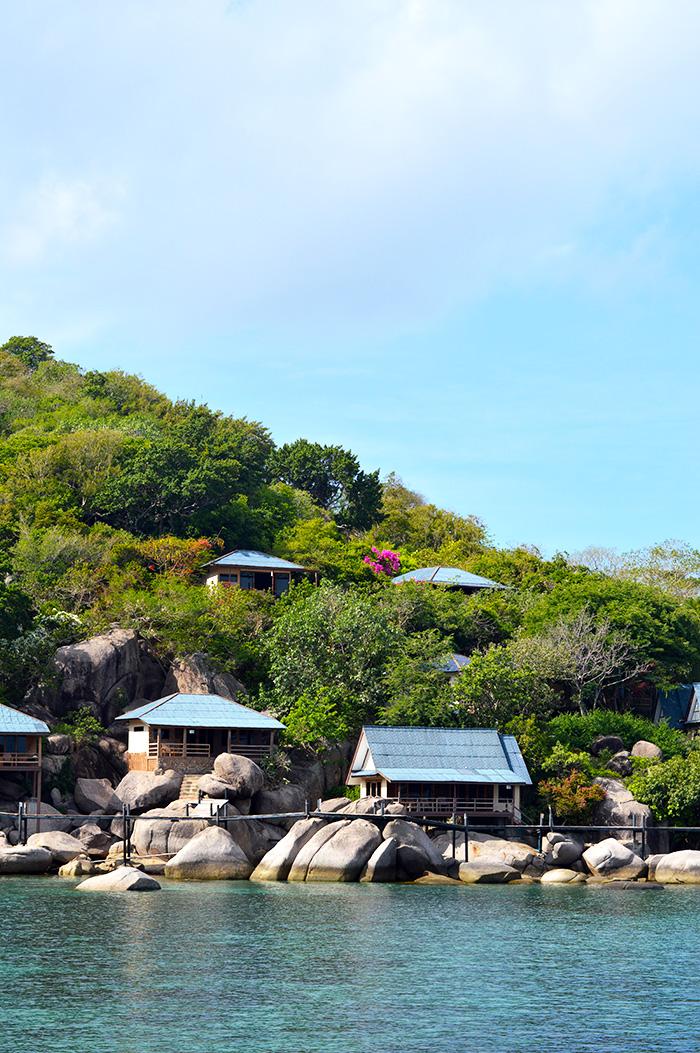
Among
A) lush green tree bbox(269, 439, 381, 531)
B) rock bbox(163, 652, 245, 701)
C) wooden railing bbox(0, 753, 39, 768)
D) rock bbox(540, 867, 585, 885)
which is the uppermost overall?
lush green tree bbox(269, 439, 381, 531)

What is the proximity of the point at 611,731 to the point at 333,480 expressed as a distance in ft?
127

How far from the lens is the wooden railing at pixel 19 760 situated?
49.1m

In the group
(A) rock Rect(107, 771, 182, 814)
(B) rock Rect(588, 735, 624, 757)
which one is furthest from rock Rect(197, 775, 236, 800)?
(B) rock Rect(588, 735, 624, 757)

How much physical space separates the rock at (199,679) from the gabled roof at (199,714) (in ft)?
9.70

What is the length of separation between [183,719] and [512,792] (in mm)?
15012

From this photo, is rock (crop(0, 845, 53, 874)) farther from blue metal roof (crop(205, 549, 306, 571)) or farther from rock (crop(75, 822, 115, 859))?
blue metal roof (crop(205, 549, 306, 571))

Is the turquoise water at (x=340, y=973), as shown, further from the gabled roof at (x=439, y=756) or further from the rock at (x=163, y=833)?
the gabled roof at (x=439, y=756)

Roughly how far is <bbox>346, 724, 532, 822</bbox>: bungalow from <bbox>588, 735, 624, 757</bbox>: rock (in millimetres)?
5498

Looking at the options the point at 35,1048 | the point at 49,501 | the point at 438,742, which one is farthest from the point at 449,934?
the point at 49,501

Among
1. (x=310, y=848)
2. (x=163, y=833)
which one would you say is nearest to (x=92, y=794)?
(x=163, y=833)

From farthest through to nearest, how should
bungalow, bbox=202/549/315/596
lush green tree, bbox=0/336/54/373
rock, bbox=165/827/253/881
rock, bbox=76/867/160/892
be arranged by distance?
lush green tree, bbox=0/336/54/373
bungalow, bbox=202/549/315/596
rock, bbox=165/827/253/881
rock, bbox=76/867/160/892

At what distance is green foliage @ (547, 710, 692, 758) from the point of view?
184 feet

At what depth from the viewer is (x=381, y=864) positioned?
148ft

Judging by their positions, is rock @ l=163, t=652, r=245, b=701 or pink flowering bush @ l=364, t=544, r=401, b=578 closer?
rock @ l=163, t=652, r=245, b=701
